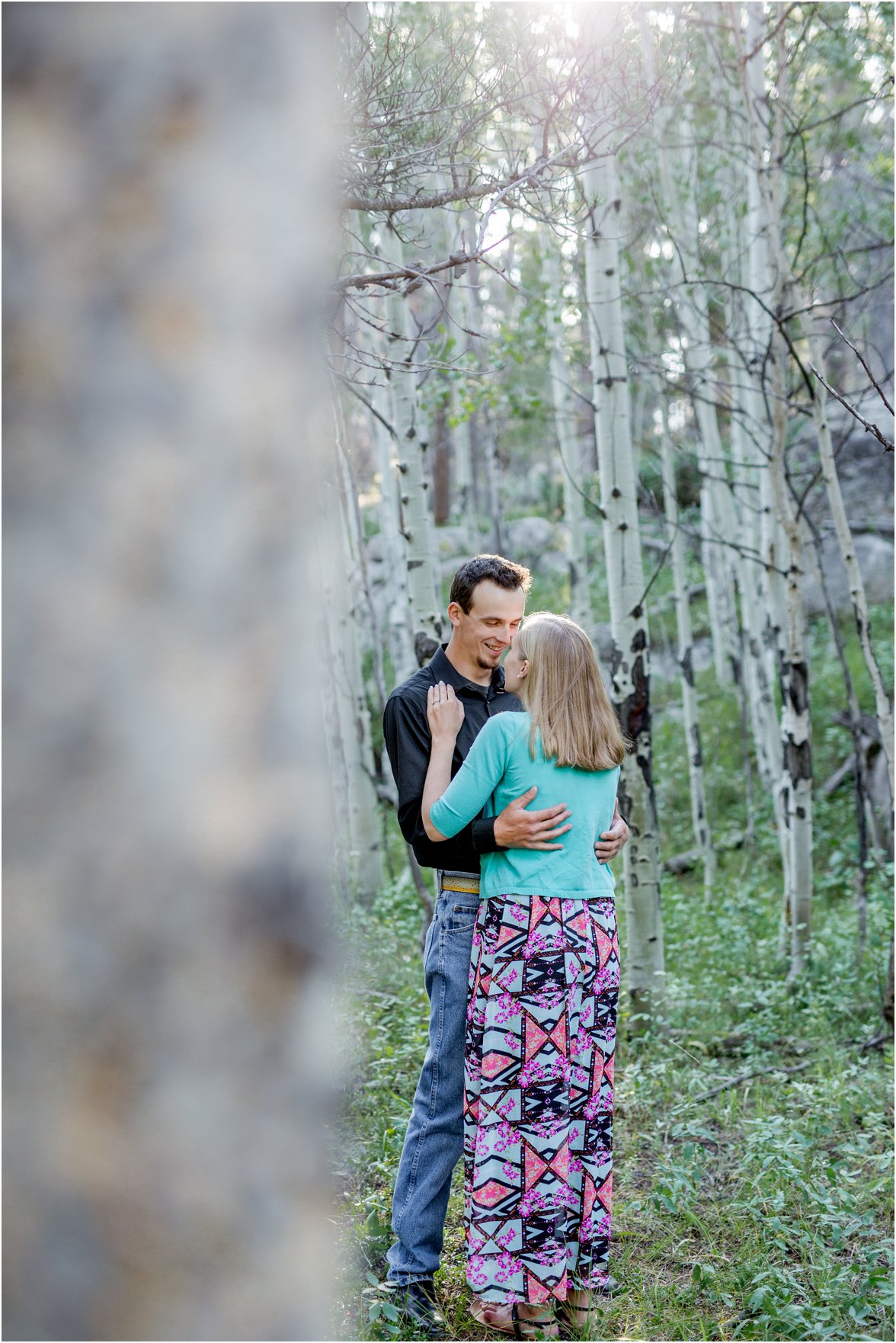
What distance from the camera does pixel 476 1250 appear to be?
2.90 meters

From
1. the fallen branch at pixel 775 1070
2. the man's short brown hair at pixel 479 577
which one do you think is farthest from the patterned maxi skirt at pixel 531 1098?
the fallen branch at pixel 775 1070

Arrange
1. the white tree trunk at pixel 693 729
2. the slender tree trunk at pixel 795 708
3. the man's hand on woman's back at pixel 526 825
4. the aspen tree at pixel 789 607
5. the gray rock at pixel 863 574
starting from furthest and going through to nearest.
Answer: the gray rock at pixel 863 574 → the white tree trunk at pixel 693 729 → the slender tree trunk at pixel 795 708 → the aspen tree at pixel 789 607 → the man's hand on woman's back at pixel 526 825

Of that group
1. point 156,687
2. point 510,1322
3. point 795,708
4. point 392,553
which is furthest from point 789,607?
point 392,553

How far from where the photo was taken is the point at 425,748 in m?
3.11

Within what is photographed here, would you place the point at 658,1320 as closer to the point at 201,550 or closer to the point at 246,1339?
the point at 246,1339

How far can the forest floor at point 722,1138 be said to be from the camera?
2973 millimetres

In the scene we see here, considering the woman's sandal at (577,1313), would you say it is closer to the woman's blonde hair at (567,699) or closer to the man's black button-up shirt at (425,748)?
the man's black button-up shirt at (425,748)

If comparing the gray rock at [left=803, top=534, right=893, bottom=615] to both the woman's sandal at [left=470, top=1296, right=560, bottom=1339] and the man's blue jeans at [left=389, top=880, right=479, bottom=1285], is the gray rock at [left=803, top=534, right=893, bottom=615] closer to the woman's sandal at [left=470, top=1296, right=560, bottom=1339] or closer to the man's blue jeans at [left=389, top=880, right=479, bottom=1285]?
the man's blue jeans at [left=389, top=880, right=479, bottom=1285]

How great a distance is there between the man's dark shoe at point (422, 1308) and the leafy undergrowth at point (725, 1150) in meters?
0.04

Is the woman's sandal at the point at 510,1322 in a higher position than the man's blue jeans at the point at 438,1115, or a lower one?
lower

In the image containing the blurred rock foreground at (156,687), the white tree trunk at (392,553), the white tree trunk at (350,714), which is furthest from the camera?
the white tree trunk at (392,553)

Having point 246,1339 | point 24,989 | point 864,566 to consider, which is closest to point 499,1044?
point 246,1339

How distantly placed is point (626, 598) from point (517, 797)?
2809 millimetres

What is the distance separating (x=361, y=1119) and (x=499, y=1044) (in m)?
1.61
